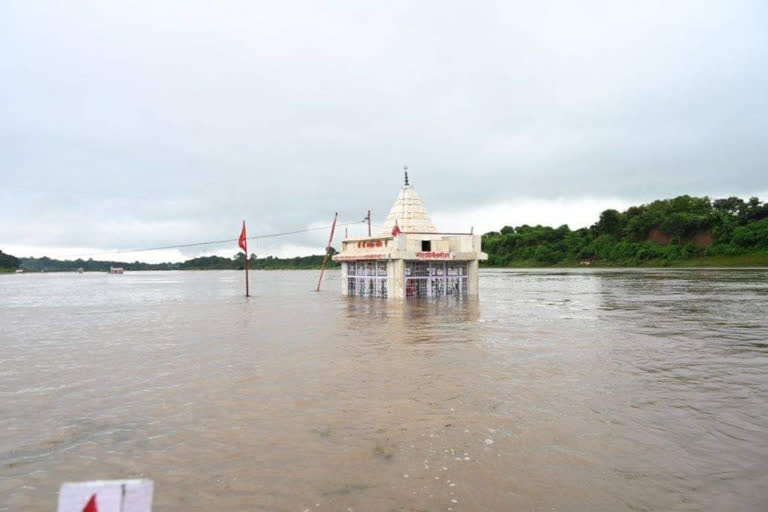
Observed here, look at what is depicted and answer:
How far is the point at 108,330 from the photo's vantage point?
2220 centimetres

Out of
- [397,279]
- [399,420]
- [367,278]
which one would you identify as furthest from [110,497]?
[367,278]

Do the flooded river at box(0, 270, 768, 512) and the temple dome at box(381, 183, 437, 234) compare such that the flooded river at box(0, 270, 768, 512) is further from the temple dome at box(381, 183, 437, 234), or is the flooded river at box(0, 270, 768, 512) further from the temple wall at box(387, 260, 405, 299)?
the temple dome at box(381, 183, 437, 234)

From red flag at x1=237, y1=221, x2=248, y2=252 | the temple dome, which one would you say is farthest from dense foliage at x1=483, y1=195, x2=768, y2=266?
red flag at x1=237, y1=221, x2=248, y2=252

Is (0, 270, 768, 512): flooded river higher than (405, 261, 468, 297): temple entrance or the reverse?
the reverse

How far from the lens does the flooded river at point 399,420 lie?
6.16 metres

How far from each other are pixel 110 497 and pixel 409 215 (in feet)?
114

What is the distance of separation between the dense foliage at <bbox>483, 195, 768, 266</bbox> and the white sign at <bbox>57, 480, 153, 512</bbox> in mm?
101657

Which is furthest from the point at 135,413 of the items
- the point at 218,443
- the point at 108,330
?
the point at 108,330

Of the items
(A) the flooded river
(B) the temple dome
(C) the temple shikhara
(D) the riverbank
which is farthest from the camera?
(D) the riverbank

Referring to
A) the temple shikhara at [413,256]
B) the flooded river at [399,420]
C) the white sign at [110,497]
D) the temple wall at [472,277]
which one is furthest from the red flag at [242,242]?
the white sign at [110,497]

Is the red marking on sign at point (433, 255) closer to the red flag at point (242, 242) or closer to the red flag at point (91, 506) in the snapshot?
the red flag at point (242, 242)

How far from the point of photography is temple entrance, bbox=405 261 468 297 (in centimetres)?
3594

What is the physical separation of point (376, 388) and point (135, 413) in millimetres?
4715

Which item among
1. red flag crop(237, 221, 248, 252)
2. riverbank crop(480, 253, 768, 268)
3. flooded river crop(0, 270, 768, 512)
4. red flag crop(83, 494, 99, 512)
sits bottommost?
flooded river crop(0, 270, 768, 512)
